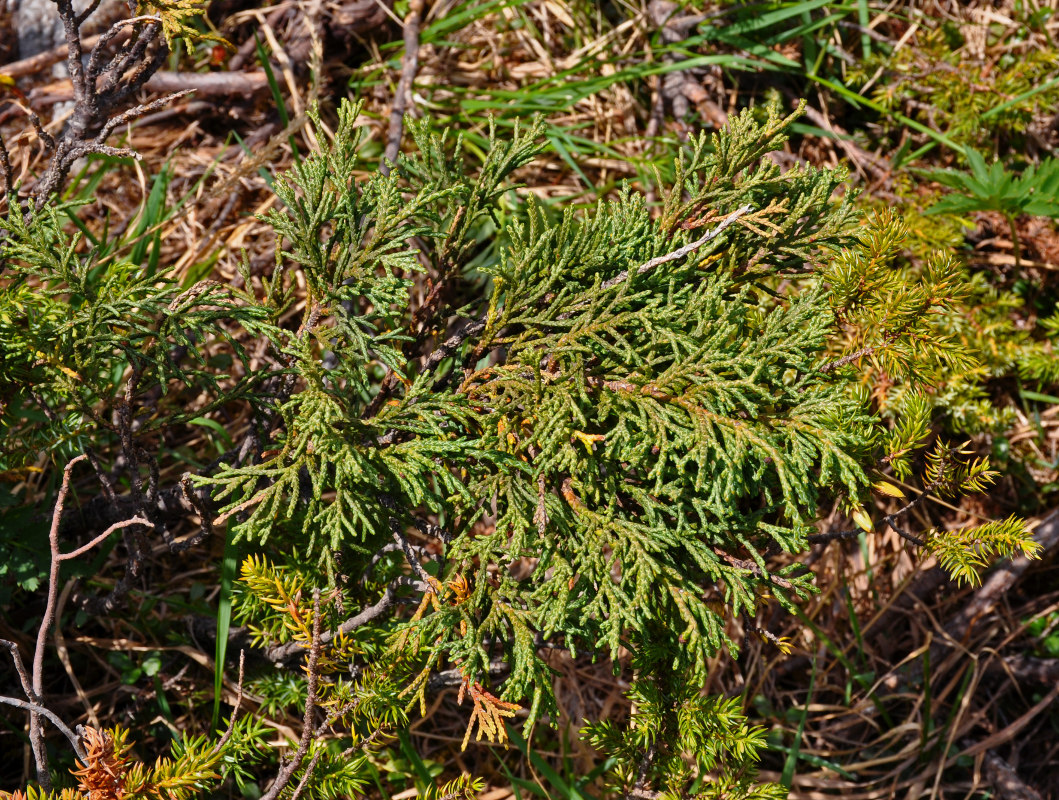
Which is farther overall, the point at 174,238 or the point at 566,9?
the point at 566,9

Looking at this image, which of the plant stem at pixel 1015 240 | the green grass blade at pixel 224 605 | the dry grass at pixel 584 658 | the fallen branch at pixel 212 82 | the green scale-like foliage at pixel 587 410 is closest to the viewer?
the green scale-like foliage at pixel 587 410

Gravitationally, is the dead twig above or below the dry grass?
above

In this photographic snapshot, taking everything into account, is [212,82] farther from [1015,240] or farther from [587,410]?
[1015,240]

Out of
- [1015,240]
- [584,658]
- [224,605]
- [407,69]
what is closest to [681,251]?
[224,605]

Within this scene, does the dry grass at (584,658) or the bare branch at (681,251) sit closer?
the bare branch at (681,251)

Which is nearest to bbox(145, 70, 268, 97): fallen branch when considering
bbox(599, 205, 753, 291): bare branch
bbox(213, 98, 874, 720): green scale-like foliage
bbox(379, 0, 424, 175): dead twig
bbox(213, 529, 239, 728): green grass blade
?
bbox(379, 0, 424, 175): dead twig

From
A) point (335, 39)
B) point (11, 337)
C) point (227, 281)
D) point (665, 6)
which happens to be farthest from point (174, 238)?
point (665, 6)

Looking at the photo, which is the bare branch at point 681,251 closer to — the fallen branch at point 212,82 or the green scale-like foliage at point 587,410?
the green scale-like foliage at point 587,410

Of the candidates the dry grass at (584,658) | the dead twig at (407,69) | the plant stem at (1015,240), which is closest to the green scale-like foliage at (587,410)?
the dry grass at (584,658)

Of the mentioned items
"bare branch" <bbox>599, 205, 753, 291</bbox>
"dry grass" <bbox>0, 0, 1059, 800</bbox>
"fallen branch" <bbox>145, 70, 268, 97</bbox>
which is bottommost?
"dry grass" <bbox>0, 0, 1059, 800</bbox>

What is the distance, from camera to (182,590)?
2297 millimetres

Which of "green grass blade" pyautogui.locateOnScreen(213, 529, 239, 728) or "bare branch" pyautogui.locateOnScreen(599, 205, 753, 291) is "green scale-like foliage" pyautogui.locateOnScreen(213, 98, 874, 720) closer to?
"bare branch" pyautogui.locateOnScreen(599, 205, 753, 291)

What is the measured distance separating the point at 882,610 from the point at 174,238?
257 cm

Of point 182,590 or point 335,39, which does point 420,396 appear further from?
point 335,39
